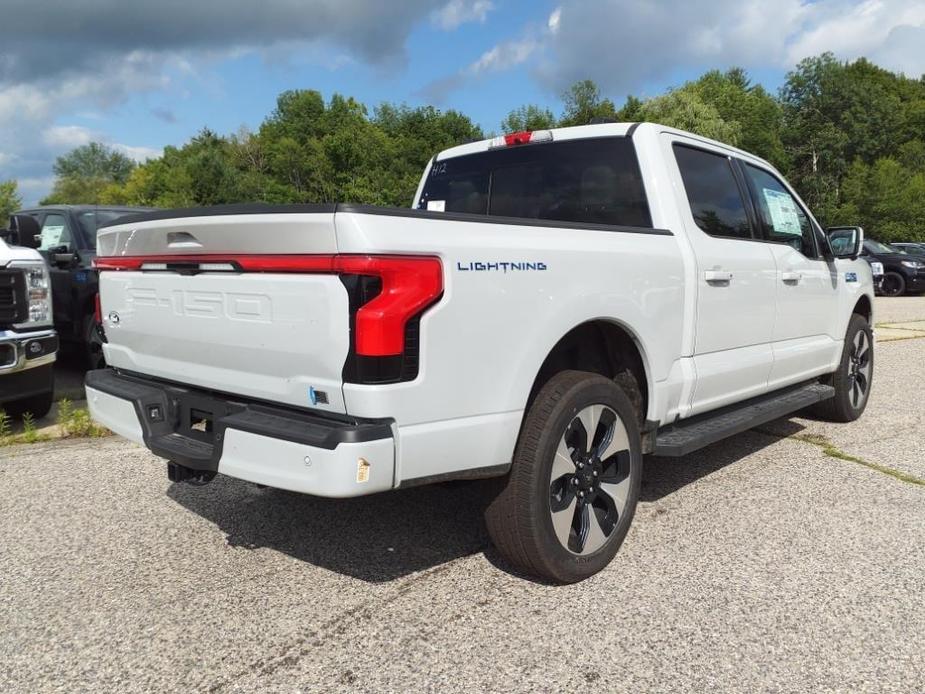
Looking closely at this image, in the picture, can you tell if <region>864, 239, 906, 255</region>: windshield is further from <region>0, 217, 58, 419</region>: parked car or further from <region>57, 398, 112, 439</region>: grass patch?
<region>0, 217, 58, 419</region>: parked car

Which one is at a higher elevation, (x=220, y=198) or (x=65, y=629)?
(x=220, y=198)

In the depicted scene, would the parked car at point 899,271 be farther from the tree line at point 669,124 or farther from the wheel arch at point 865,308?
the tree line at point 669,124

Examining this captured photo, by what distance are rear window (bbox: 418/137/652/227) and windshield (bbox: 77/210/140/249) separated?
4575 millimetres

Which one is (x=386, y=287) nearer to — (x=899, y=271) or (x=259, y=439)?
(x=259, y=439)

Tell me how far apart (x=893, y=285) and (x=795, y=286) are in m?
20.3

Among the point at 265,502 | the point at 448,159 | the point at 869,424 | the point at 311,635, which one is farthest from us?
the point at 869,424

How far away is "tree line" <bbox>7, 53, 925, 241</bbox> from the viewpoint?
52.8 meters

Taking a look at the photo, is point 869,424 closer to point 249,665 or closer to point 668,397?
point 668,397

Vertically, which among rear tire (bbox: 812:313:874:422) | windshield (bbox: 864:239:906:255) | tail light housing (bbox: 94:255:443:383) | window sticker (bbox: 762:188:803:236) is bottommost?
rear tire (bbox: 812:313:874:422)

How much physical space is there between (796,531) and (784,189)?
8.04ft

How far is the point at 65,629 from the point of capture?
279 cm

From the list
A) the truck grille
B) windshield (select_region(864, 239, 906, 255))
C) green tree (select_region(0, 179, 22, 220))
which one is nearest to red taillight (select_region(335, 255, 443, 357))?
the truck grille

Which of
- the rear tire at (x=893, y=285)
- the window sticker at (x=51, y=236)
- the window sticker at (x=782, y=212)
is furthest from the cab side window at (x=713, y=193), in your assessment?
the rear tire at (x=893, y=285)

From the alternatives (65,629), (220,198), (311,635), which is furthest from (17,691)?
(220,198)
